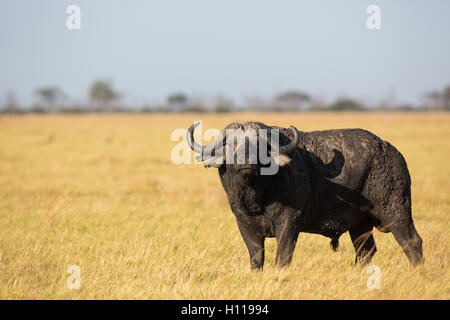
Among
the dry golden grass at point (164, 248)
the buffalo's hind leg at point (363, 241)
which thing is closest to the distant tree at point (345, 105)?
the dry golden grass at point (164, 248)

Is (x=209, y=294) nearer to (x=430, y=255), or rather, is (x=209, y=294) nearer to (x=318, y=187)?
(x=318, y=187)

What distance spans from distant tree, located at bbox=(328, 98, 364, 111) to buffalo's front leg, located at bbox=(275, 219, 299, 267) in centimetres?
10041

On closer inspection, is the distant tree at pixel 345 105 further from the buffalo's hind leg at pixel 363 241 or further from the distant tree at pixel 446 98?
the buffalo's hind leg at pixel 363 241

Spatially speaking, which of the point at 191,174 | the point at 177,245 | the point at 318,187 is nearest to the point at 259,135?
the point at 318,187

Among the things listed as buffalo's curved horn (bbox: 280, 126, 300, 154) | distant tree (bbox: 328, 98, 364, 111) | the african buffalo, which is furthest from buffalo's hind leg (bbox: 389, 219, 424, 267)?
distant tree (bbox: 328, 98, 364, 111)

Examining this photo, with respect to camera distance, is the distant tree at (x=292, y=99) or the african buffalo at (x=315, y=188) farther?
the distant tree at (x=292, y=99)

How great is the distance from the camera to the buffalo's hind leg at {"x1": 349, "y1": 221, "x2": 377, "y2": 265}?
6582 mm

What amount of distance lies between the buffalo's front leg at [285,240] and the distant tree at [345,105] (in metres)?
100

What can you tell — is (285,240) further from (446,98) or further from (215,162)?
(446,98)

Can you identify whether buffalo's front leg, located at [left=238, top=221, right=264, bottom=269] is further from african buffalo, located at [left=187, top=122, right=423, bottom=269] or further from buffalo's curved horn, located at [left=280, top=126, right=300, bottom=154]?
buffalo's curved horn, located at [left=280, top=126, right=300, bottom=154]

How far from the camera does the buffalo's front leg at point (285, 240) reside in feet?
18.2

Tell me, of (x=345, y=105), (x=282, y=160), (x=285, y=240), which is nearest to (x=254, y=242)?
(x=285, y=240)
